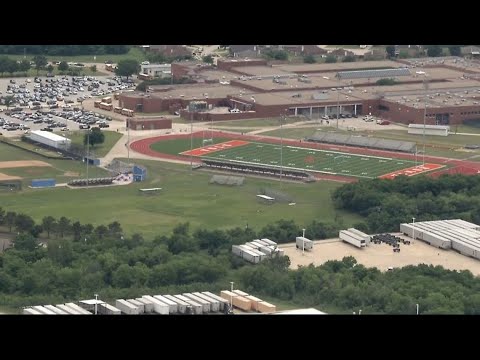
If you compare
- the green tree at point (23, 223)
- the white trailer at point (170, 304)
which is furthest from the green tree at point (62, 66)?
the white trailer at point (170, 304)

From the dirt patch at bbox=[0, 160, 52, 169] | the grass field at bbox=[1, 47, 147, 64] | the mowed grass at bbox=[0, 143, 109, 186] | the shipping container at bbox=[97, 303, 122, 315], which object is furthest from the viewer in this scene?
the grass field at bbox=[1, 47, 147, 64]

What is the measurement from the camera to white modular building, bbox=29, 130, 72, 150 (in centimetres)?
2277

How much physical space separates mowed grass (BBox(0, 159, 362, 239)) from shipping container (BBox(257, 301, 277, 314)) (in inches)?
157

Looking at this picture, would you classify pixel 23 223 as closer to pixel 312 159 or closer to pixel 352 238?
pixel 352 238

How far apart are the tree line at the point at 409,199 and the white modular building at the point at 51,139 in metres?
5.56

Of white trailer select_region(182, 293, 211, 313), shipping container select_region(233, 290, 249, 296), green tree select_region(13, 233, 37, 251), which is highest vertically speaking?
white trailer select_region(182, 293, 211, 313)

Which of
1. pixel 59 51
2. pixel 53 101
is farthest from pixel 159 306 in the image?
pixel 59 51

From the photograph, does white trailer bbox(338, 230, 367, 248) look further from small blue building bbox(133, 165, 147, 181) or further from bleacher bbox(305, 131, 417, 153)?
bleacher bbox(305, 131, 417, 153)

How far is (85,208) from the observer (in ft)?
60.5

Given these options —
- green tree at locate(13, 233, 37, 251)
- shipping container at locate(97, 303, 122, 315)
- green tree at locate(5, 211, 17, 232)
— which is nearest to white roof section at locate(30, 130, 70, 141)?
green tree at locate(5, 211, 17, 232)

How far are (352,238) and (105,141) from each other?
8636 millimetres

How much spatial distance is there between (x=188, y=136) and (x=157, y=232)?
315 inches

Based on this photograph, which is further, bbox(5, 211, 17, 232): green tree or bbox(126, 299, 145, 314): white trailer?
bbox(5, 211, 17, 232): green tree
